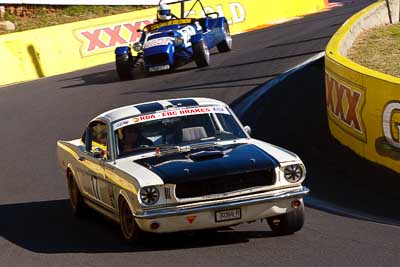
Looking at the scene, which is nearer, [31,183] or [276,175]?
[276,175]

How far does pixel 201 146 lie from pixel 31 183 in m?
4.73

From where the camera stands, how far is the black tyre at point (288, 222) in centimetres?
885

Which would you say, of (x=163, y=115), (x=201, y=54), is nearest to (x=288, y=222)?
(x=163, y=115)

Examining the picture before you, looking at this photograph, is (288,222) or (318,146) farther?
(318,146)

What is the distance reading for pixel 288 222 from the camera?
29.1 ft

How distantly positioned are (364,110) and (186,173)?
452 cm

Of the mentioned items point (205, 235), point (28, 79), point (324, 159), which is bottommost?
point (28, 79)

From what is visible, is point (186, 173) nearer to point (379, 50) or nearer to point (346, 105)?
point (346, 105)

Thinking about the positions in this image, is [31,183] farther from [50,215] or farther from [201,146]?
[201,146]

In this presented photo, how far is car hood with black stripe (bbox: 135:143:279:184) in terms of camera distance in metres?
8.52

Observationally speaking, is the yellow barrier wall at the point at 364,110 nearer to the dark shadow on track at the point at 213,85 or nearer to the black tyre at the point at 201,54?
the dark shadow on track at the point at 213,85

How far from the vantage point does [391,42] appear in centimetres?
2003

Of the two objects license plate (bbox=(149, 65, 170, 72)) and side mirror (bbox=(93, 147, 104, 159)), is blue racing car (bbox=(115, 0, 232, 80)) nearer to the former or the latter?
license plate (bbox=(149, 65, 170, 72))

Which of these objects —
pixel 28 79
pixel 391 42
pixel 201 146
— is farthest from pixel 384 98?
pixel 28 79
